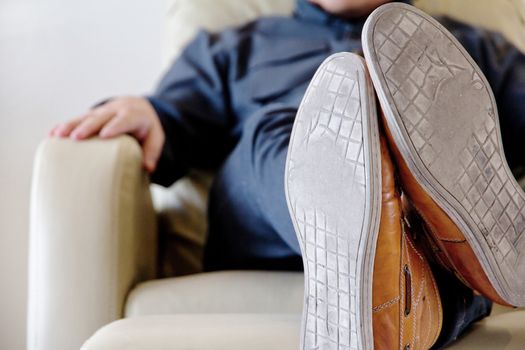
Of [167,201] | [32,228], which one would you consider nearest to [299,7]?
[167,201]

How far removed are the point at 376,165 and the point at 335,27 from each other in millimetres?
635

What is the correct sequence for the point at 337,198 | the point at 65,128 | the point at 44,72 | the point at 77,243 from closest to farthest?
the point at 337,198 < the point at 77,243 < the point at 65,128 < the point at 44,72

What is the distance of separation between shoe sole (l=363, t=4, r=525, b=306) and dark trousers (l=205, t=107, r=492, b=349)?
7 centimetres

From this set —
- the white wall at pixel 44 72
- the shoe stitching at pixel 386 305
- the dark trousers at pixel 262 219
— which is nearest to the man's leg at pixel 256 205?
the dark trousers at pixel 262 219

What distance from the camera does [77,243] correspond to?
0.97m

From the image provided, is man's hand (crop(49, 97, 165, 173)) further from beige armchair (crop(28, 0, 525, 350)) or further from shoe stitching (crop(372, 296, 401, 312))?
shoe stitching (crop(372, 296, 401, 312))

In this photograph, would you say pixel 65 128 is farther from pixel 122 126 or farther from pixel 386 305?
pixel 386 305

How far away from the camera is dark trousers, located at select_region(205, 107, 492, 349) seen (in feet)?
2.74

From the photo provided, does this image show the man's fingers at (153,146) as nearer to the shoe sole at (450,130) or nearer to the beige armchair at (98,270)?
the beige armchair at (98,270)

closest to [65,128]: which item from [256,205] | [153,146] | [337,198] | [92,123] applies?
[92,123]

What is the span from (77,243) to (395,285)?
16.3 inches

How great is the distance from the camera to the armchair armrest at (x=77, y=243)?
962 mm

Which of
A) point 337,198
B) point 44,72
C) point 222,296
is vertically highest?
point 337,198

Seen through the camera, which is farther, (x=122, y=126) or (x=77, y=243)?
(x=122, y=126)
